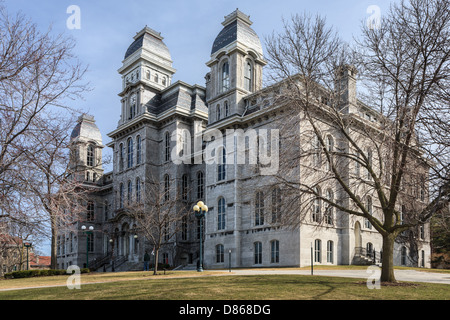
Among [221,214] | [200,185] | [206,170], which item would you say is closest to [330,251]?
[221,214]

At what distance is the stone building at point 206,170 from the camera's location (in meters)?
36.9

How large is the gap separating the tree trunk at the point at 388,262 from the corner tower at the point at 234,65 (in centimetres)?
2383

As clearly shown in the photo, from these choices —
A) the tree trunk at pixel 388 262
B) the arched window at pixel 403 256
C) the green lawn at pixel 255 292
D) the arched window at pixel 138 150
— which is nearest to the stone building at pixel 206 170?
the arched window at pixel 138 150

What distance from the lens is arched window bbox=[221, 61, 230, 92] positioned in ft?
141

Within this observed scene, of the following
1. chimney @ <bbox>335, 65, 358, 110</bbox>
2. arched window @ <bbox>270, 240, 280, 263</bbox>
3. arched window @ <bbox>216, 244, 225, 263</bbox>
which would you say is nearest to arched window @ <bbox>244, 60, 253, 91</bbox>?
arched window @ <bbox>216, 244, 225, 263</bbox>

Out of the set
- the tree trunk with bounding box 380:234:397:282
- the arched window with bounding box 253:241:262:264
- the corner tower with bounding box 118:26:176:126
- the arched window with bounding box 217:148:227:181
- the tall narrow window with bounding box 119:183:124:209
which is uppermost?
the corner tower with bounding box 118:26:176:126

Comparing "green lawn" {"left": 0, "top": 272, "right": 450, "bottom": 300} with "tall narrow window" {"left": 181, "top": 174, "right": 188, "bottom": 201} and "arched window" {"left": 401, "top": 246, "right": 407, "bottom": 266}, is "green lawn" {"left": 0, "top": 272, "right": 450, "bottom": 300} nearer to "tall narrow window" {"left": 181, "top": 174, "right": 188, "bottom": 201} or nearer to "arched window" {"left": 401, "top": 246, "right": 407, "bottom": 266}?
"arched window" {"left": 401, "top": 246, "right": 407, "bottom": 266}

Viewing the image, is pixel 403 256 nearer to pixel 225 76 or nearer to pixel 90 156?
pixel 225 76

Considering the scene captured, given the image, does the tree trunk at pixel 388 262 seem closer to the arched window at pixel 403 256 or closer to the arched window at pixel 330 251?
the arched window at pixel 330 251

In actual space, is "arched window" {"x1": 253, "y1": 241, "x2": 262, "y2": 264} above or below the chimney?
below

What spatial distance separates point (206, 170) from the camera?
42656 millimetres
